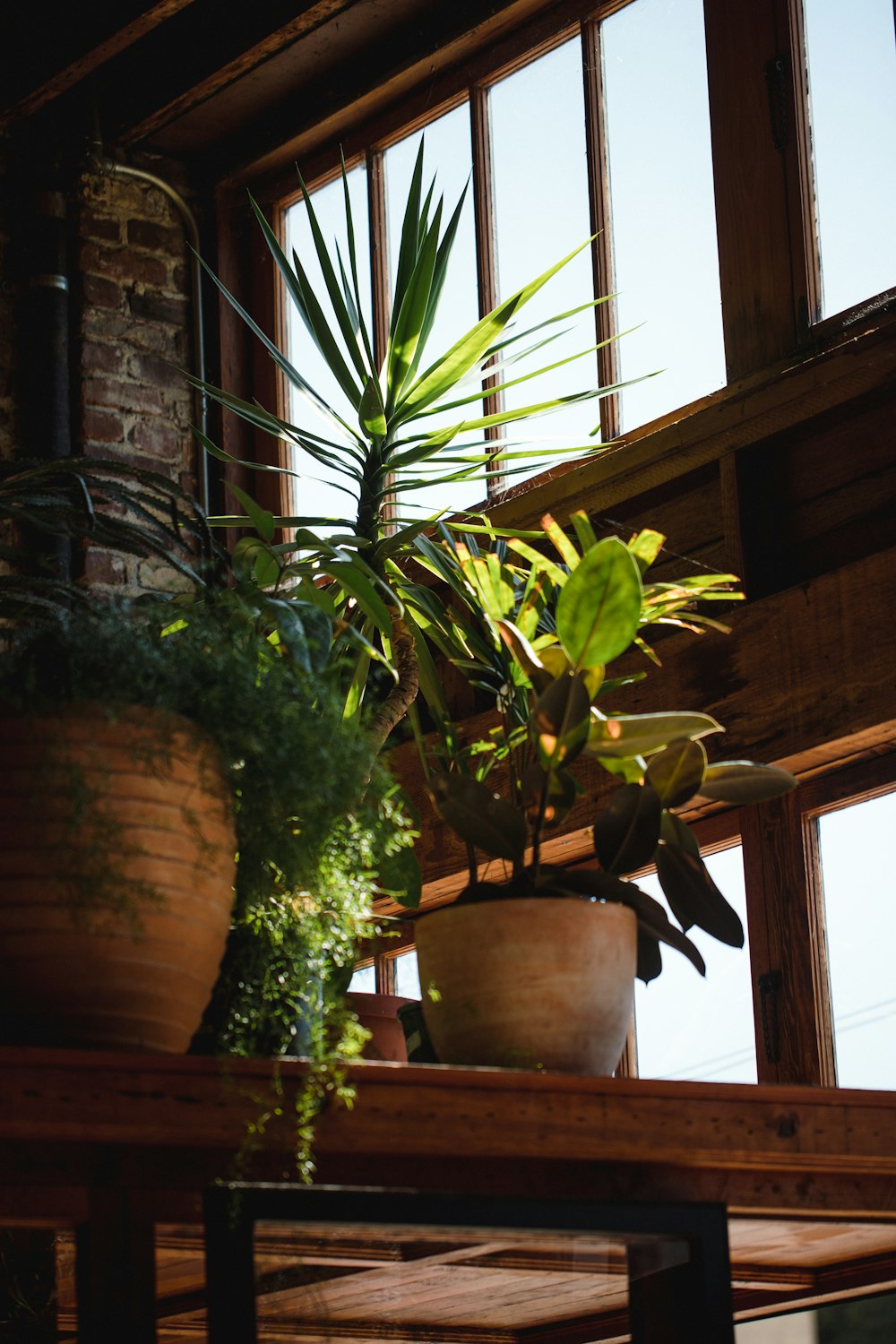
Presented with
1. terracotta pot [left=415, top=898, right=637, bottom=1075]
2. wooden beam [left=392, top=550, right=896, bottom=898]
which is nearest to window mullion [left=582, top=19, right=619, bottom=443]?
wooden beam [left=392, top=550, right=896, bottom=898]

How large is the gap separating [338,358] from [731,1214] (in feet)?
4.14

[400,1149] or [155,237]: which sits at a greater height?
[155,237]

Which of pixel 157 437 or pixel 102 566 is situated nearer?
pixel 102 566

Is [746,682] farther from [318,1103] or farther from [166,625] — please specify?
[318,1103]

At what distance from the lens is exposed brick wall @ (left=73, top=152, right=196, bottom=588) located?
12.6ft

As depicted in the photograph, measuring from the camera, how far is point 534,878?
1.51 metres

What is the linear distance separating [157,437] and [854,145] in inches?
68.8

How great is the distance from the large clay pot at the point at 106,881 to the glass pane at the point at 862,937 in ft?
4.98

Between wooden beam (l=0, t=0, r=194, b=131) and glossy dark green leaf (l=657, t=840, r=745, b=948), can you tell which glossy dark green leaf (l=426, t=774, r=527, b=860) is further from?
wooden beam (l=0, t=0, r=194, b=131)

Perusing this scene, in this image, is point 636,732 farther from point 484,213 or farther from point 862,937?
point 484,213

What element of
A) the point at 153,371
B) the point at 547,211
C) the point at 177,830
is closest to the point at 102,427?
the point at 153,371

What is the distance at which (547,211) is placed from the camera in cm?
344

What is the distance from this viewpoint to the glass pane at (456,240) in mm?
3461

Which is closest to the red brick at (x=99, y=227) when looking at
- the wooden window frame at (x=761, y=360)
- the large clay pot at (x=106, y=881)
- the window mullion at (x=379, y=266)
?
the window mullion at (x=379, y=266)
